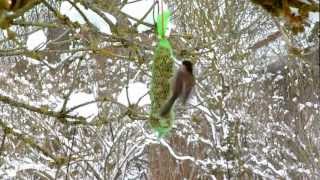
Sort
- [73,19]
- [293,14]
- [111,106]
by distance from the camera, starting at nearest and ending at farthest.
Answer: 1. [293,14]
2. [73,19]
3. [111,106]

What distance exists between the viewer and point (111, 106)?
4230 mm

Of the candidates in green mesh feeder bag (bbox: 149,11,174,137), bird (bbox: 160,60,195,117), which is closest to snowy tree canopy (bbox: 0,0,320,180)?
green mesh feeder bag (bbox: 149,11,174,137)

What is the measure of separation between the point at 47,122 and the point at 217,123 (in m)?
1.37

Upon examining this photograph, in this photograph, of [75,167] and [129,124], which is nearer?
[129,124]

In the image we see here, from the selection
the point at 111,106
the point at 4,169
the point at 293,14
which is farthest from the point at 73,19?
the point at 4,169

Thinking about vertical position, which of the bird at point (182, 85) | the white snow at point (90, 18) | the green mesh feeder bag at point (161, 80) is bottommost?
the bird at point (182, 85)

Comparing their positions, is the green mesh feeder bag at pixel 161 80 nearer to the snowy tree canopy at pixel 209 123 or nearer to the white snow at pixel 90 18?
Result: the white snow at pixel 90 18

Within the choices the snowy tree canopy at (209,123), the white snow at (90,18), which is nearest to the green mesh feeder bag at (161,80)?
the white snow at (90,18)

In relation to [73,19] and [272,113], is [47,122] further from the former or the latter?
→ [73,19]

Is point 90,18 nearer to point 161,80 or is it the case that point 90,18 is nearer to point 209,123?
point 161,80

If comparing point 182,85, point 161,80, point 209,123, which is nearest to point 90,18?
point 161,80

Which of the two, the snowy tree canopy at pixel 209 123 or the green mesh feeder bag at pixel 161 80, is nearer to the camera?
the green mesh feeder bag at pixel 161 80

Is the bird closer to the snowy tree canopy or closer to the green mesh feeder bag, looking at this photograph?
the green mesh feeder bag

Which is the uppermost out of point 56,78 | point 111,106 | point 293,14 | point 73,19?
point 56,78
